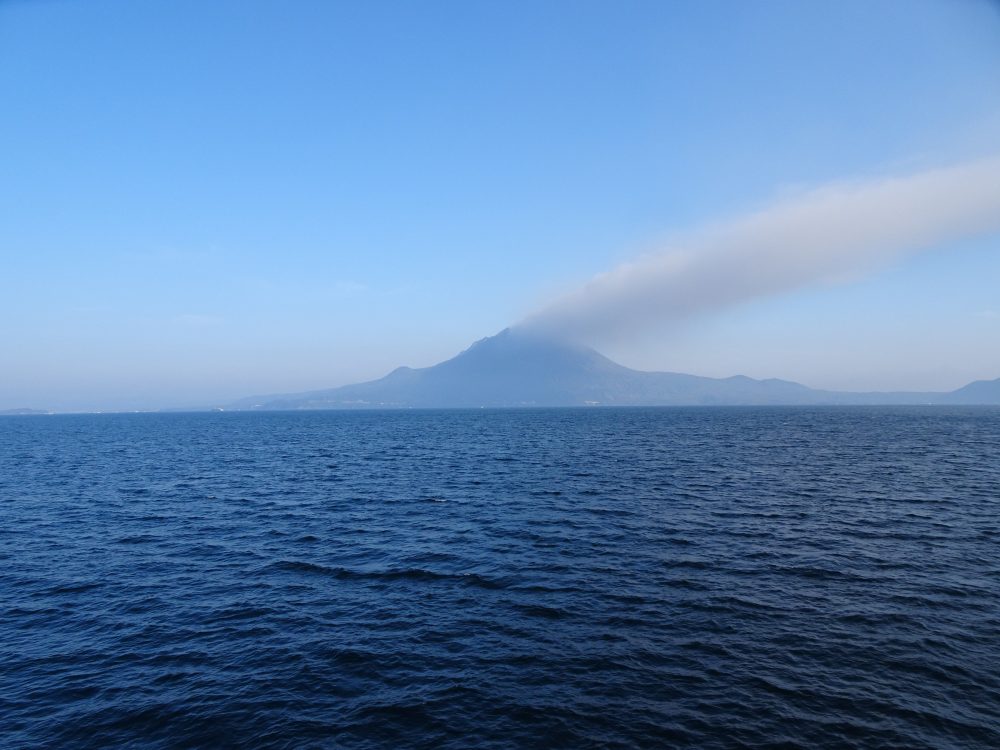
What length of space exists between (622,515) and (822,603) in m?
21.8

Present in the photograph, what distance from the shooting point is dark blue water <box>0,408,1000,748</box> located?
20.6m

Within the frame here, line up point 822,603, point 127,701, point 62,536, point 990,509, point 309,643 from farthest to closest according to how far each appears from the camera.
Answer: point 990,509 → point 62,536 → point 822,603 → point 309,643 → point 127,701

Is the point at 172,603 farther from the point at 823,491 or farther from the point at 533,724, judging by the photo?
the point at 823,491

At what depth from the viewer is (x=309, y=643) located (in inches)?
1054

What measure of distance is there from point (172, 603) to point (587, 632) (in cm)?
2468

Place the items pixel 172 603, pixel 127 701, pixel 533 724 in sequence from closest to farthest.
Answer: pixel 533 724 → pixel 127 701 → pixel 172 603

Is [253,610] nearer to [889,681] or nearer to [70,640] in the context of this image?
[70,640]

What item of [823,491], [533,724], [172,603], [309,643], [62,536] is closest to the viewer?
[533,724]

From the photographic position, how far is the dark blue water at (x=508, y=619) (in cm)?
2061

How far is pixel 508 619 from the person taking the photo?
29062 millimetres

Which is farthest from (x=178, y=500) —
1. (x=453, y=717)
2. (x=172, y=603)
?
(x=453, y=717)

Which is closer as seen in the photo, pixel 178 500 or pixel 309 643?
pixel 309 643

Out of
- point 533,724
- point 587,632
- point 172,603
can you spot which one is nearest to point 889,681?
point 587,632

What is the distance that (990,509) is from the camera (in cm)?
5044
